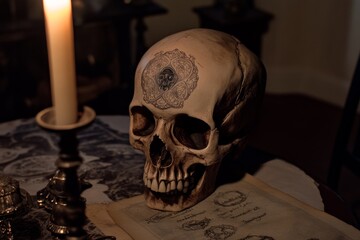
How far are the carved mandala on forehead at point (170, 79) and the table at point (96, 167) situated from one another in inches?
8.4

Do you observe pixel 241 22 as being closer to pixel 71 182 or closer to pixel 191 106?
pixel 191 106

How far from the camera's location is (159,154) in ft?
4.16

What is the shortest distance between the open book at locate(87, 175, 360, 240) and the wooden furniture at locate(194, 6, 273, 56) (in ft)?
6.76

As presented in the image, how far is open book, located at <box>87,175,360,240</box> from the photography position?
3.74 ft

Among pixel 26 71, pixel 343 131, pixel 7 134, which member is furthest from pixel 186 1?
pixel 7 134

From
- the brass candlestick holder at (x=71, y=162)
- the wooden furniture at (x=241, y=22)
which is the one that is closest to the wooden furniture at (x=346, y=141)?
the brass candlestick holder at (x=71, y=162)

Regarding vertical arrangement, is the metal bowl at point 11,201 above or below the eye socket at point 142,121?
below

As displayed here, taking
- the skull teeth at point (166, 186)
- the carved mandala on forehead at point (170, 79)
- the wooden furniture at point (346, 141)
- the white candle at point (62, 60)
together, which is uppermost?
the white candle at point (62, 60)

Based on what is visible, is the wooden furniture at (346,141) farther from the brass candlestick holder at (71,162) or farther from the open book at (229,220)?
the brass candlestick holder at (71,162)

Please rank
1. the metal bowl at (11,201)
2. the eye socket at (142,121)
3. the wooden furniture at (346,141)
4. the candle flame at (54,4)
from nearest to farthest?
the candle flame at (54,4), the metal bowl at (11,201), the eye socket at (142,121), the wooden furniture at (346,141)

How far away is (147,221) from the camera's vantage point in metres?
1.18

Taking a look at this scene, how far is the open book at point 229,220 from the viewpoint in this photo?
1139 millimetres

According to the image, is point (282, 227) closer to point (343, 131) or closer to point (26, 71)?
point (343, 131)

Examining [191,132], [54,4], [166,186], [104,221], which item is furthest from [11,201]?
[54,4]
